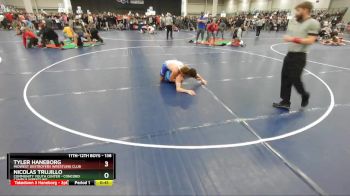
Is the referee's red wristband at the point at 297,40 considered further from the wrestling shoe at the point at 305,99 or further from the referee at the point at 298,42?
the wrestling shoe at the point at 305,99

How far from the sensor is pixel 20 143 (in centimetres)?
315

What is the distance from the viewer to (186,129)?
11.7ft

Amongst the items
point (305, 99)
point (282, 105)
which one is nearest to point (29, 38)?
point (282, 105)

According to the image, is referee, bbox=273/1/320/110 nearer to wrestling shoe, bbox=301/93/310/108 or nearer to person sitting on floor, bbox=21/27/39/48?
wrestling shoe, bbox=301/93/310/108

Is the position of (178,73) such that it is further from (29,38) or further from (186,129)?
(29,38)

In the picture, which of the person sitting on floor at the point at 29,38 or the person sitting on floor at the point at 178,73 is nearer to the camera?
the person sitting on floor at the point at 178,73

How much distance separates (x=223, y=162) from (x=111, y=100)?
9.12 ft

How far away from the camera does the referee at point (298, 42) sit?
3484 millimetres

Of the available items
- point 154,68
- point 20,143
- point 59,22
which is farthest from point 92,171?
point 59,22

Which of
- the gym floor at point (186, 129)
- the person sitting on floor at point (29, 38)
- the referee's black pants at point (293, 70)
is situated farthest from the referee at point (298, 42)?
the person sitting on floor at point (29, 38)

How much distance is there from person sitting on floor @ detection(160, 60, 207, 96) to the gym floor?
0.22 meters

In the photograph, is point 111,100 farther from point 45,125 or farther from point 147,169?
point 147,169
